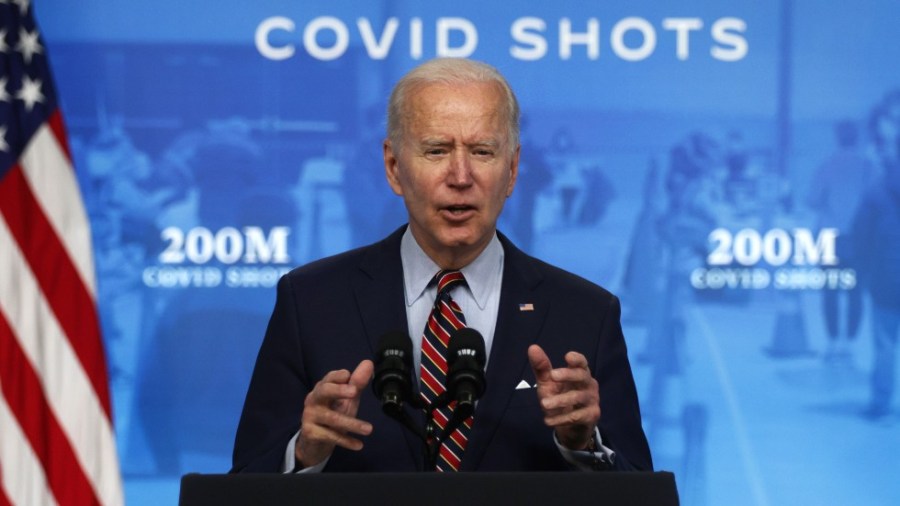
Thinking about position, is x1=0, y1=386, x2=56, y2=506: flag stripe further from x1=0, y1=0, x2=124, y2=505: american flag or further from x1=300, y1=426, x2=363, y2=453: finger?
x1=300, y1=426, x2=363, y2=453: finger

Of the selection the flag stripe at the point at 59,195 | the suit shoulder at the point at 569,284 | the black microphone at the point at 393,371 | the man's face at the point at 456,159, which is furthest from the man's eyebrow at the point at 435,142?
the flag stripe at the point at 59,195

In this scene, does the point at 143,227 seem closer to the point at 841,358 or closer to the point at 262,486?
the point at 841,358

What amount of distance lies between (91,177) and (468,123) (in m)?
2.41

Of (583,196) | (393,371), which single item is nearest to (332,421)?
(393,371)

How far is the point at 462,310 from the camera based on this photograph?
2.50 m

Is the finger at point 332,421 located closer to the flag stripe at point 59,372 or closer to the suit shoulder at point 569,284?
the suit shoulder at point 569,284

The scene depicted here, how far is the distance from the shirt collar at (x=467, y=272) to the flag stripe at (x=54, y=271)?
1.96 metres

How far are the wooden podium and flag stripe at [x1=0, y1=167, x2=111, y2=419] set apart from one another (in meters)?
2.73

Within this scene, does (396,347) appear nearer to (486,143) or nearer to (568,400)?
(568,400)

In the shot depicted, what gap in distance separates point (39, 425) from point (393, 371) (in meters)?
2.56

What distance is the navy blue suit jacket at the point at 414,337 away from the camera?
2328 millimetres

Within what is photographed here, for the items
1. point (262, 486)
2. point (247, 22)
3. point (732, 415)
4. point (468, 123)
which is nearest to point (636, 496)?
point (262, 486)

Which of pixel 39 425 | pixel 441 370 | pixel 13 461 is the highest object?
pixel 441 370

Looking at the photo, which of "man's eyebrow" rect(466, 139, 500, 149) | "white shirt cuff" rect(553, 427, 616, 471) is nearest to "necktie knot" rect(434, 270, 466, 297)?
"man's eyebrow" rect(466, 139, 500, 149)
